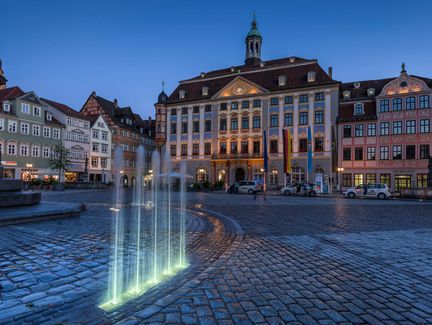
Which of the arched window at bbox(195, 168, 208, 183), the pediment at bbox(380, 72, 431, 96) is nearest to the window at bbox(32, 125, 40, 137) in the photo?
the arched window at bbox(195, 168, 208, 183)

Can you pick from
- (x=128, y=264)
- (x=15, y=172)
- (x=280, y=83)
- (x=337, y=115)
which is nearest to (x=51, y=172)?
(x=15, y=172)

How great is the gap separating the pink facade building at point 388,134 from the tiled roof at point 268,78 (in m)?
5.89

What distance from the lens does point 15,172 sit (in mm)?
42719

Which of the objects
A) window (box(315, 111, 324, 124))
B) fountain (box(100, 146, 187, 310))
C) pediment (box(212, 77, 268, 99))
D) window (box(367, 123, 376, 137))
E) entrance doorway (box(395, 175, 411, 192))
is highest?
pediment (box(212, 77, 268, 99))

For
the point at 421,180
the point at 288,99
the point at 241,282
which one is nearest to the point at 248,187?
the point at 288,99

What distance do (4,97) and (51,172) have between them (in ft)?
42.5

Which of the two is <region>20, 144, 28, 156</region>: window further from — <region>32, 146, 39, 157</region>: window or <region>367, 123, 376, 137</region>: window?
<region>367, 123, 376, 137</region>: window

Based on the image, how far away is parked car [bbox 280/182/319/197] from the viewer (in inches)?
1257

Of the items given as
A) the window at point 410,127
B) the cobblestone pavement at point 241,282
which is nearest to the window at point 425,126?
the window at point 410,127

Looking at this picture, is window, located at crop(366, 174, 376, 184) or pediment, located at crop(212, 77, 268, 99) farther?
pediment, located at crop(212, 77, 268, 99)

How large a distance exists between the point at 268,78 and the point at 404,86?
19244mm

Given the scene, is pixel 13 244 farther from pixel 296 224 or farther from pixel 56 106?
pixel 56 106

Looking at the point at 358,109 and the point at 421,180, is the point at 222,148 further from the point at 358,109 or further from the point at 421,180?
the point at 421,180

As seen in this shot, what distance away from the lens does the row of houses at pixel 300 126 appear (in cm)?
3850
